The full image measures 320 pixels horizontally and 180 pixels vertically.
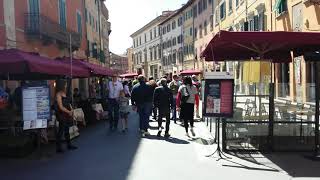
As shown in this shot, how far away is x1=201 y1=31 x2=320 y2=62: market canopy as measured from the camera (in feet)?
29.4

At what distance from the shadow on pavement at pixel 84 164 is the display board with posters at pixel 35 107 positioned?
74 cm

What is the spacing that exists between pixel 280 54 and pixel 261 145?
3.31m

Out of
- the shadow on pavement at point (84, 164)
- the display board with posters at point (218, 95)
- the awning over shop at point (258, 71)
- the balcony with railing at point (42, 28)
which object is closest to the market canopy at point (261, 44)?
the awning over shop at point (258, 71)

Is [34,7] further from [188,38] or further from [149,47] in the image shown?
[149,47]

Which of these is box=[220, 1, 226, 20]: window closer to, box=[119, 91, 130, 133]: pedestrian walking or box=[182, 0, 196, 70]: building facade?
box=[182, 0, 196, 70]: building facade

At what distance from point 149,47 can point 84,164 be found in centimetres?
8285

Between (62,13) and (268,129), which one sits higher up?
(62,13)

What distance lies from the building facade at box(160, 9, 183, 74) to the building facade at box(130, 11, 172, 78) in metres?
3.51

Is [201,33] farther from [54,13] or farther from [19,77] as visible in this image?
[19,77]

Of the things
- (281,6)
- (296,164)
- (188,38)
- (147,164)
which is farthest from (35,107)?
(188,38)

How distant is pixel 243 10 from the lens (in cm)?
3278

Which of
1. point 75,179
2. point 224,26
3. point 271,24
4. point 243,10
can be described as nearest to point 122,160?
point 75,179

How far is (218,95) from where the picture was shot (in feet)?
32.4

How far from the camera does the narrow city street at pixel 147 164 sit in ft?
26.4
